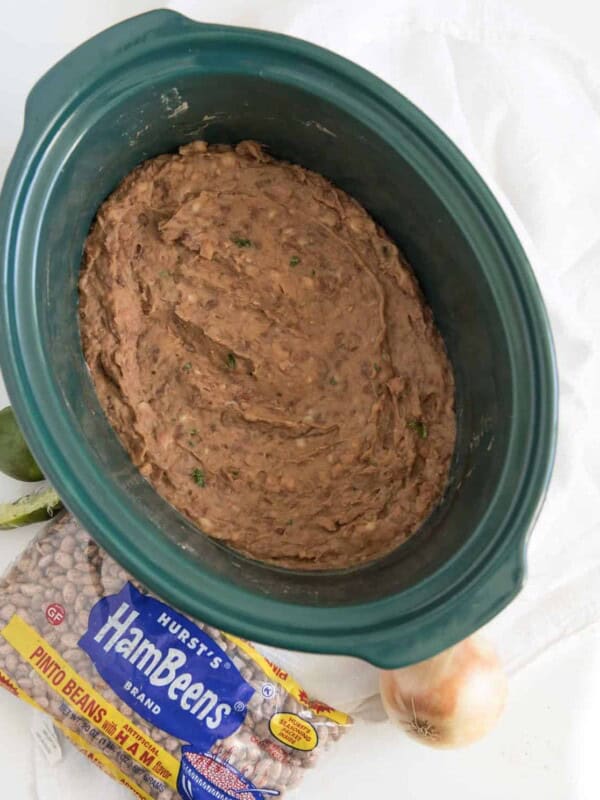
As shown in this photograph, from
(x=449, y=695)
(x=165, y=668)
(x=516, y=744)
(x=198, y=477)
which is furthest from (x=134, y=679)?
(x=516, y=744)

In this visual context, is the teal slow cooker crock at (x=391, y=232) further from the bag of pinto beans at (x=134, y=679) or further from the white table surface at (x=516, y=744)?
the white table surface at (x=516, y=744)

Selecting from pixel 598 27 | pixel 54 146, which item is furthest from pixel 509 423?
pixel 598 27

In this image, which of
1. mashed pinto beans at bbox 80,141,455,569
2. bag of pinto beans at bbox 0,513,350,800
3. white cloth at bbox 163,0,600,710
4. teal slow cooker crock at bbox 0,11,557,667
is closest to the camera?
teal slow cooker crock at bbox 0,11,557,667

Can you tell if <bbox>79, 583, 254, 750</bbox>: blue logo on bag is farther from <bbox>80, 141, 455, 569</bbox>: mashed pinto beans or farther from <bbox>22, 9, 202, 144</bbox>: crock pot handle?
<bbox>22, 9, 202, 144</bbox>: crock pot handle

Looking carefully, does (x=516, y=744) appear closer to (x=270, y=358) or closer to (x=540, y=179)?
(x=270, y=358)

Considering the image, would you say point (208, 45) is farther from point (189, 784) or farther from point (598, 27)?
point (189, 784)

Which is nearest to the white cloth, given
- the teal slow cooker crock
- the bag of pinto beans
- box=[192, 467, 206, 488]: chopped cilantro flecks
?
the bag of pinto beans
